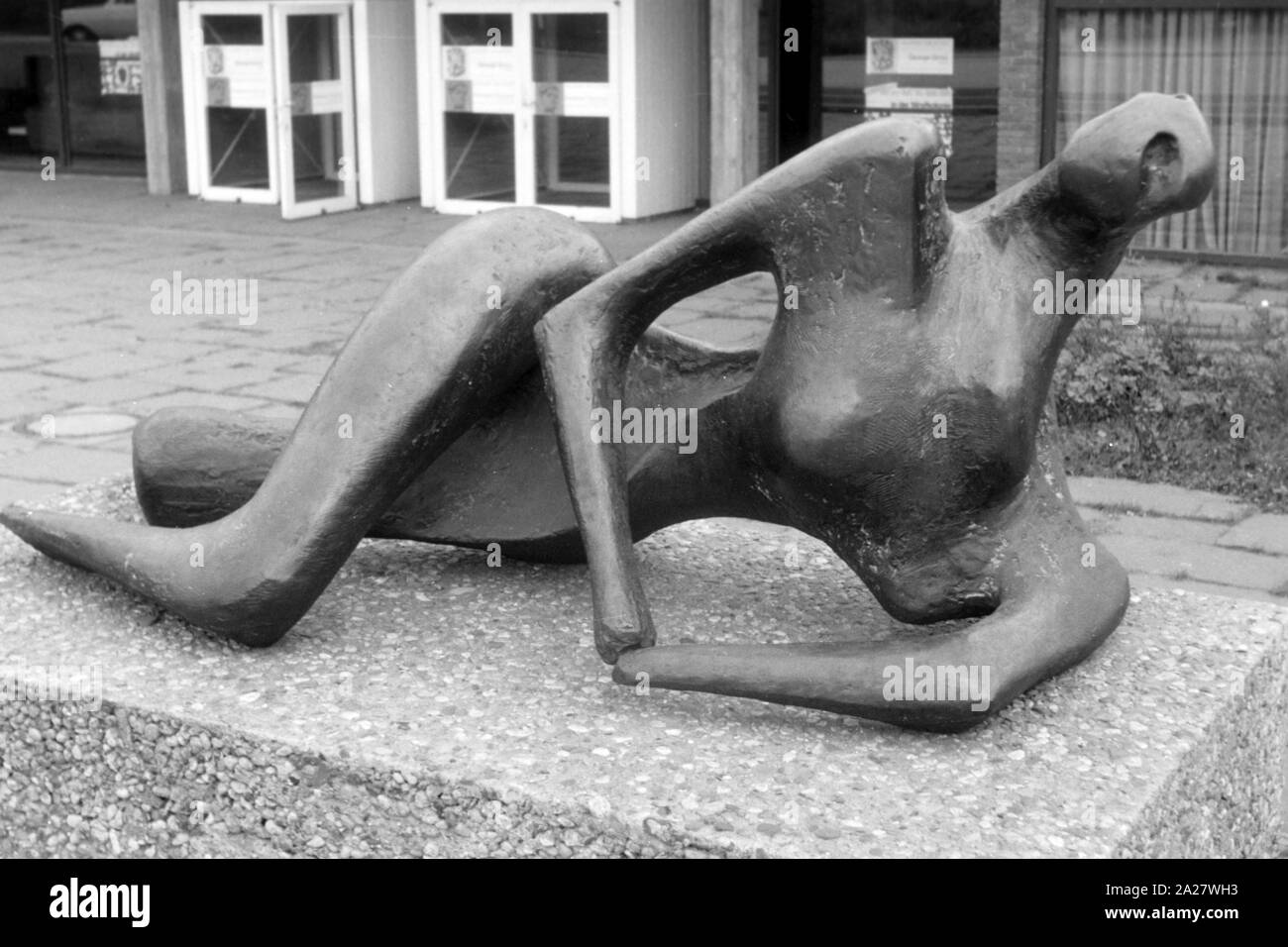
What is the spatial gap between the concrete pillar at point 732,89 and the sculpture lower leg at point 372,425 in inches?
379

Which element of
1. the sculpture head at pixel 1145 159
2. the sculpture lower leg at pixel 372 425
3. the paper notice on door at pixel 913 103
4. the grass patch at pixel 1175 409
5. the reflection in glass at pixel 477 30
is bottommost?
the grass patch at pixel 1175 409

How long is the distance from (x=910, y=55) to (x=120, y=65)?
8.09 metres

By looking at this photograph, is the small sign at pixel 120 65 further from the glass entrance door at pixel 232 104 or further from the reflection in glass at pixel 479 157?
the reflection in glass at pixel 479 157

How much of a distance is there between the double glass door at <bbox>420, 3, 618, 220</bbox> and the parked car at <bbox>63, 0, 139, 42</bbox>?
14.8 feet

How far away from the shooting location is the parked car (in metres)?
16.9

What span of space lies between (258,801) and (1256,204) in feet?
32.8

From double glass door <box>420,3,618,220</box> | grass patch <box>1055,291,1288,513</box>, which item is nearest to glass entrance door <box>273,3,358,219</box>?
double glass door <box>420,3,618,220</box>

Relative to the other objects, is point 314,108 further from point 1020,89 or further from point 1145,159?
point 1145,159

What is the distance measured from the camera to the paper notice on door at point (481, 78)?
45.4ft

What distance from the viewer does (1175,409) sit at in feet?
22.3

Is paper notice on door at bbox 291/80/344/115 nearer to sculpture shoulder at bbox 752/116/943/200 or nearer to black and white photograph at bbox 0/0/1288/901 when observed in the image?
black and white photograph at bbox 0/0/1288/901

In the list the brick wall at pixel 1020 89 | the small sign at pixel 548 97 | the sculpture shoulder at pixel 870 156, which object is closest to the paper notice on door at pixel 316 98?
the small sign at pixel 548 97

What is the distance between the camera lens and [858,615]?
144 inches
